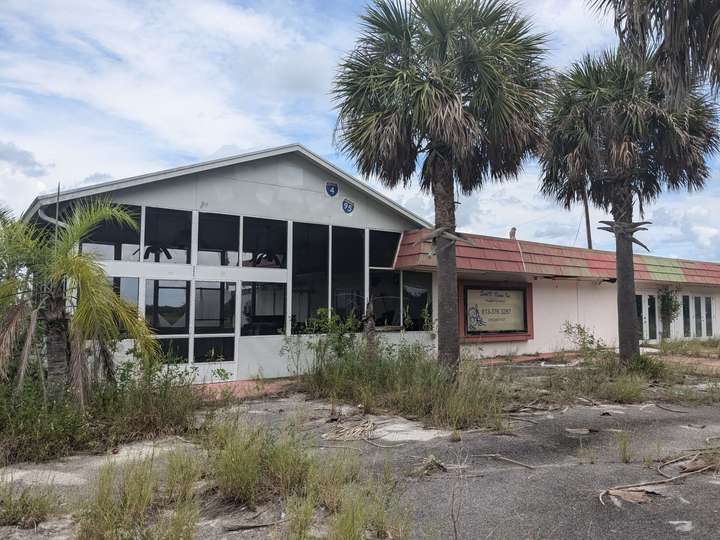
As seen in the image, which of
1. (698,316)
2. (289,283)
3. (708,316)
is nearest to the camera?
(289,283)

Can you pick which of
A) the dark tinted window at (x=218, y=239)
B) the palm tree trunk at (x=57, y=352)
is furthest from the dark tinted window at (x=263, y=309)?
the palm tree trunk at (x=57, y=352)

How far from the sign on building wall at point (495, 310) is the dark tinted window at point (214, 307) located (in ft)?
24.8

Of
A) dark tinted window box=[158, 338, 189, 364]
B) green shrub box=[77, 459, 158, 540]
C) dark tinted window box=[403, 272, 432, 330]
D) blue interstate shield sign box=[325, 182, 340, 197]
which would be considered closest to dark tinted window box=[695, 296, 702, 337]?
dark tinted window box=[403, 272, 432, 330]

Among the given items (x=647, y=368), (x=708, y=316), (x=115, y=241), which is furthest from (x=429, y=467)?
(x=708, y=316)

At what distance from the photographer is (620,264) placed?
12.2 metres

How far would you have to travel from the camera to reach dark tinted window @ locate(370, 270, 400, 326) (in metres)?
13.8

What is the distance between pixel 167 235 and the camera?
11.2 metres

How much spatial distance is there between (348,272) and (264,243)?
228cm

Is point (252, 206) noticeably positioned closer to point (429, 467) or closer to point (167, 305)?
point (167, 305)

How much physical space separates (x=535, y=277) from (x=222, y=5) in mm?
12662

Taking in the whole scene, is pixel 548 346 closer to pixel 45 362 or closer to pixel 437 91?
pixel 437 91

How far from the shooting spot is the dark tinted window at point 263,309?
1195cm

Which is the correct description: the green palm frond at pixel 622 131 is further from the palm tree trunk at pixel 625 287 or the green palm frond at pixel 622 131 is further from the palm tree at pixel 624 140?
the palm tree trunk at pixel 625 287

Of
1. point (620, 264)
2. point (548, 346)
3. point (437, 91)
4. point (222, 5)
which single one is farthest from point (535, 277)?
point (222, 5)
